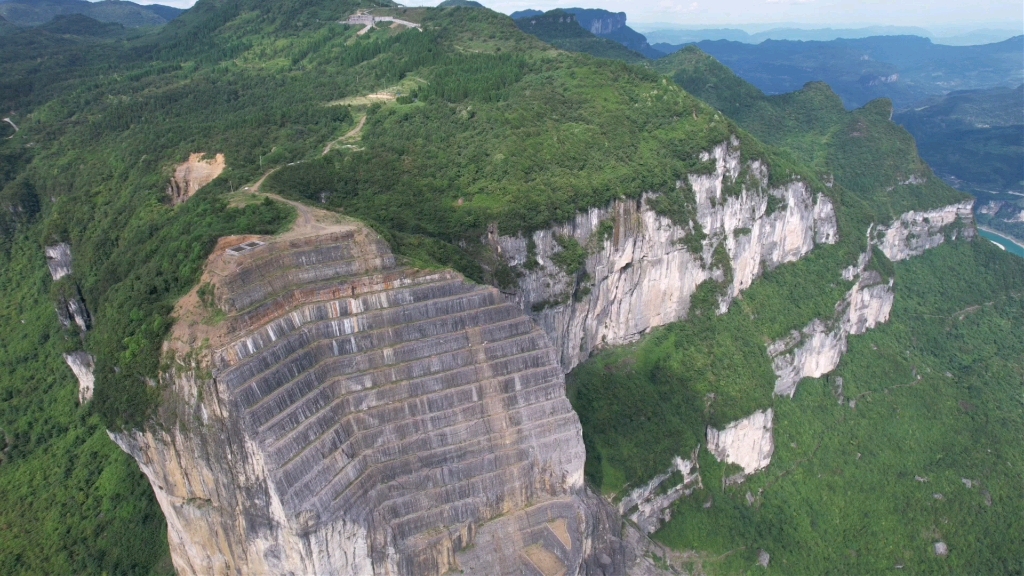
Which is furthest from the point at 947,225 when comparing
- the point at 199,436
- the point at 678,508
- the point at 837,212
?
the point at 199,436

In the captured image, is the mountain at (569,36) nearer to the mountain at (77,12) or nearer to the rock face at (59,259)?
the mountain at (77,12)

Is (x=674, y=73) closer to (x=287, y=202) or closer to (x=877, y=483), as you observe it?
(x=877, y=483)

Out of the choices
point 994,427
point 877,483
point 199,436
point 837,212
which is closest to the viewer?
point 199,436

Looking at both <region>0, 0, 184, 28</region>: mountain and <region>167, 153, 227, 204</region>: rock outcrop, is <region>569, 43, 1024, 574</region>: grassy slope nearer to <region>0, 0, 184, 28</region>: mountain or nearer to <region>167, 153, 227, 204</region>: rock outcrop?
<region>167, 153, 227, 204</region>: rock outcrop

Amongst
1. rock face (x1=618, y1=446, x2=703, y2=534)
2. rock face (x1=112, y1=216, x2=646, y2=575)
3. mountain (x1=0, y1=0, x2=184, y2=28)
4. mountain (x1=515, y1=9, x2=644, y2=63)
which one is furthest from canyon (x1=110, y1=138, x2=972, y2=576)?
mountain (x1=0, y1=0, x2=184, y2=28)

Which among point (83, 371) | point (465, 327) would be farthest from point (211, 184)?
point (465, 327)

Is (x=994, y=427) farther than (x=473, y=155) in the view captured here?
Yes

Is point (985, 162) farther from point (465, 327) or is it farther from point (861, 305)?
point (465, 327)
